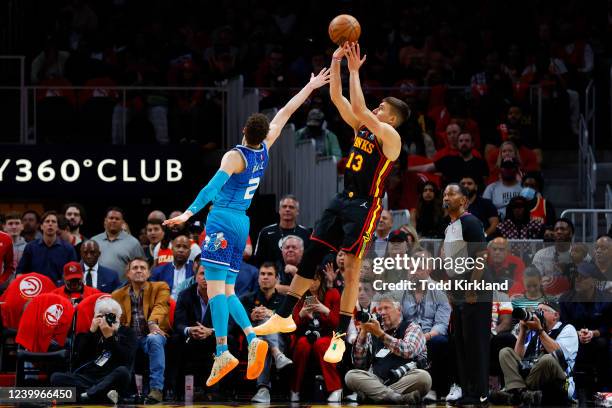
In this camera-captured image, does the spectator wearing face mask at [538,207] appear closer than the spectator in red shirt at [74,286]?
No

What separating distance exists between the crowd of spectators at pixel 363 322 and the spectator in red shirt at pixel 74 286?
2cm

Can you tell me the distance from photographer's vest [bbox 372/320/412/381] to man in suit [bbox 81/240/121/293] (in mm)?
3349

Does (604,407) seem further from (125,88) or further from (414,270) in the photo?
(125,88)

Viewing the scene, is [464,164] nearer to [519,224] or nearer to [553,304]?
[519,224]

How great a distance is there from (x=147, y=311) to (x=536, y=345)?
4.45 metres

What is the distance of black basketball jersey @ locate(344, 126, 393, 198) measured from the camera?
1372cm

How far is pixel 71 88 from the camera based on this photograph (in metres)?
21.2

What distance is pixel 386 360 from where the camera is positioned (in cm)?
1667

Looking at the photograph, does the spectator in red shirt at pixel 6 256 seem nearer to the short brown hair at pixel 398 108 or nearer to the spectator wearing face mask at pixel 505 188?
the short brown hair at pixel 398 108

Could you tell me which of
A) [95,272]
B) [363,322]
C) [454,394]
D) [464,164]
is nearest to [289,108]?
[363,322]

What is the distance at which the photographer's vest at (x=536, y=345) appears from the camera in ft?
54.4

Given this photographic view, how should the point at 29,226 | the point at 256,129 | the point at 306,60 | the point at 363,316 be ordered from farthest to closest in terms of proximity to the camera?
the point at 306,60
the point at 29,226
the point at 363,316
the point at 256,129

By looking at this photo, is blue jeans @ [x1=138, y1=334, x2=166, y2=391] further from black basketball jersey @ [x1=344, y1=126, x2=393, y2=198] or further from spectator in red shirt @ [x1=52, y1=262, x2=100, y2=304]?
black basketball jersey @ [x1=344, y1=126, x2=393, y2=198]

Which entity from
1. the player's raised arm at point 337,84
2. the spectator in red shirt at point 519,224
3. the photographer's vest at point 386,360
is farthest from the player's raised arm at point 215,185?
the spectator in red shirt at point 519,224
